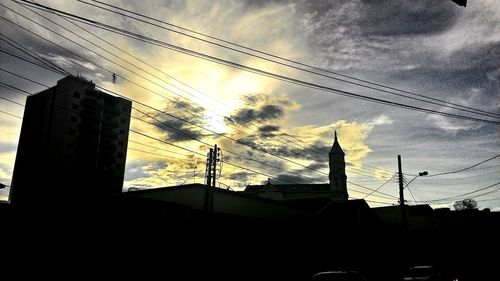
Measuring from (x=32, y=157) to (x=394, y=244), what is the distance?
77827mm

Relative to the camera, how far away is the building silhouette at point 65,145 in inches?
3063

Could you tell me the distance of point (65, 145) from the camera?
80438 mm

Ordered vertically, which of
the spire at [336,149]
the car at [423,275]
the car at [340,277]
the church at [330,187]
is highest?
the spire at [336,149]

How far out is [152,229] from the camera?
15922mm

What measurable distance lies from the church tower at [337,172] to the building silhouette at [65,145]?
57224 millimetres

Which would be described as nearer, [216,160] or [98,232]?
[98,232]

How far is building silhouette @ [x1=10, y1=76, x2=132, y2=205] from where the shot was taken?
77.8m

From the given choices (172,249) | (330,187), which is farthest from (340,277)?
(330,187)

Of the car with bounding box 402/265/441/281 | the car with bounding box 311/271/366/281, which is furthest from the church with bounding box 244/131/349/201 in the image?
the car with bounding box 311/271/366/281

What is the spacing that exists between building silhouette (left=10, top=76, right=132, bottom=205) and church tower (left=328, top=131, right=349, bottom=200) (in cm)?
5722

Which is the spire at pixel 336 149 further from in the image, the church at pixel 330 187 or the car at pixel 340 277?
the car at pixel 340 277

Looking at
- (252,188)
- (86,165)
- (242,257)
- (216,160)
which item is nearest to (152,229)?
(242,257)

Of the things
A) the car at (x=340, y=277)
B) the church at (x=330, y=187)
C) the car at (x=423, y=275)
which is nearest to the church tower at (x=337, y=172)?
the church at (x=330, y=187)

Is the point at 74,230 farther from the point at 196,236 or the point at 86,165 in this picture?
the point at 86,165
